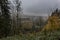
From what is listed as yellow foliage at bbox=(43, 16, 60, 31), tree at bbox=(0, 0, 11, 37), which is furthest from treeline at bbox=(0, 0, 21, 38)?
yellow foliage at bbox=(43, 16, 60, 31)

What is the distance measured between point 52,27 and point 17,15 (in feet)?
77.6

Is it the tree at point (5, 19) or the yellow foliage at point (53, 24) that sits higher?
the yellow foliage at point (53, 24)

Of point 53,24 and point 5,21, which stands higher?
point 53,24

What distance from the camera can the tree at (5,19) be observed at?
28.7 m

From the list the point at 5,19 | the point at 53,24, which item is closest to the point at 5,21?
the point at 5,19

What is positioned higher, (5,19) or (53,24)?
Answer: (53,24)

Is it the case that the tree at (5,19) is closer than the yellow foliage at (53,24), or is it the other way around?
the yellow foliage at (53,24)

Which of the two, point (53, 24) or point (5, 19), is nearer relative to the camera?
point (53, 24)

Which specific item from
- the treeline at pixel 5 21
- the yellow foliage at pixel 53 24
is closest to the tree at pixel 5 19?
the treeline at pixel 5 21

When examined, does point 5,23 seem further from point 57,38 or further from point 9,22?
point 57,38

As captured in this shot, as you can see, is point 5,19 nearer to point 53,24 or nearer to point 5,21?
point 5,21

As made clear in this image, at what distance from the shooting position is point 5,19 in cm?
2972

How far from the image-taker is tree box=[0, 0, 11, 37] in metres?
28.7

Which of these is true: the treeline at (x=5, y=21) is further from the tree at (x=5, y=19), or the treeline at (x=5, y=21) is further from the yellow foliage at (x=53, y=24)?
the yellow foliage at (x=53, y=24)
